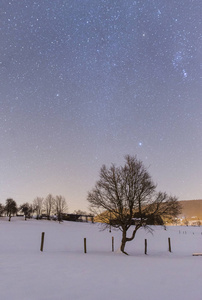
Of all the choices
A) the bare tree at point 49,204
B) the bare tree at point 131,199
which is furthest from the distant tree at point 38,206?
the bare tree at point 131,199

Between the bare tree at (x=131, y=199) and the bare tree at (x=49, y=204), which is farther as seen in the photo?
the bare tree at (x=49, y=204)

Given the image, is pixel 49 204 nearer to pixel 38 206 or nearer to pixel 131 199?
pixel 38 206

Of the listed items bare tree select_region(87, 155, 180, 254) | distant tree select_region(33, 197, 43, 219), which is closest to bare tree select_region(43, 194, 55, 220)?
distant tree select_region(33, 197, 43, 219)

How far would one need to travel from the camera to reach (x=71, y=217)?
103625 mm

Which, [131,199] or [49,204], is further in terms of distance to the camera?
[49,204]

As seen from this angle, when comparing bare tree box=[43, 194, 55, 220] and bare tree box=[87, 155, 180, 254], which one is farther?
bare tree box=[43, 194, 55, 220]

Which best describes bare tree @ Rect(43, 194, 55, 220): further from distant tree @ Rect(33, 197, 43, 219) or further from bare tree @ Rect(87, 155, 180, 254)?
bare tree @ Rect(87, 155, 180, 254)

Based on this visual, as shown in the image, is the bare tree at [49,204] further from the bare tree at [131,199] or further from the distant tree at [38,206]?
the bare tree at [131,199]

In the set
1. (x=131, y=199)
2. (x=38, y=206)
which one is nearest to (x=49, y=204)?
(x=38, y=206)

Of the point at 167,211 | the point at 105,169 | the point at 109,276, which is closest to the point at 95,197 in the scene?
the point at 105,169

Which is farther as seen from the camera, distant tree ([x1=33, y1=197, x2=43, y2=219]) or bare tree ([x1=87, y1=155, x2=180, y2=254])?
distant tree ([x1=33, y1=197, x2=43, y2=219])

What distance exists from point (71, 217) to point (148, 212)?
291 feet

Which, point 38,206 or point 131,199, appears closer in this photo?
point 131,199

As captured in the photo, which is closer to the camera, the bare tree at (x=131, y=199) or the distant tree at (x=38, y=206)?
the bare tree at (x=131, y=199)
